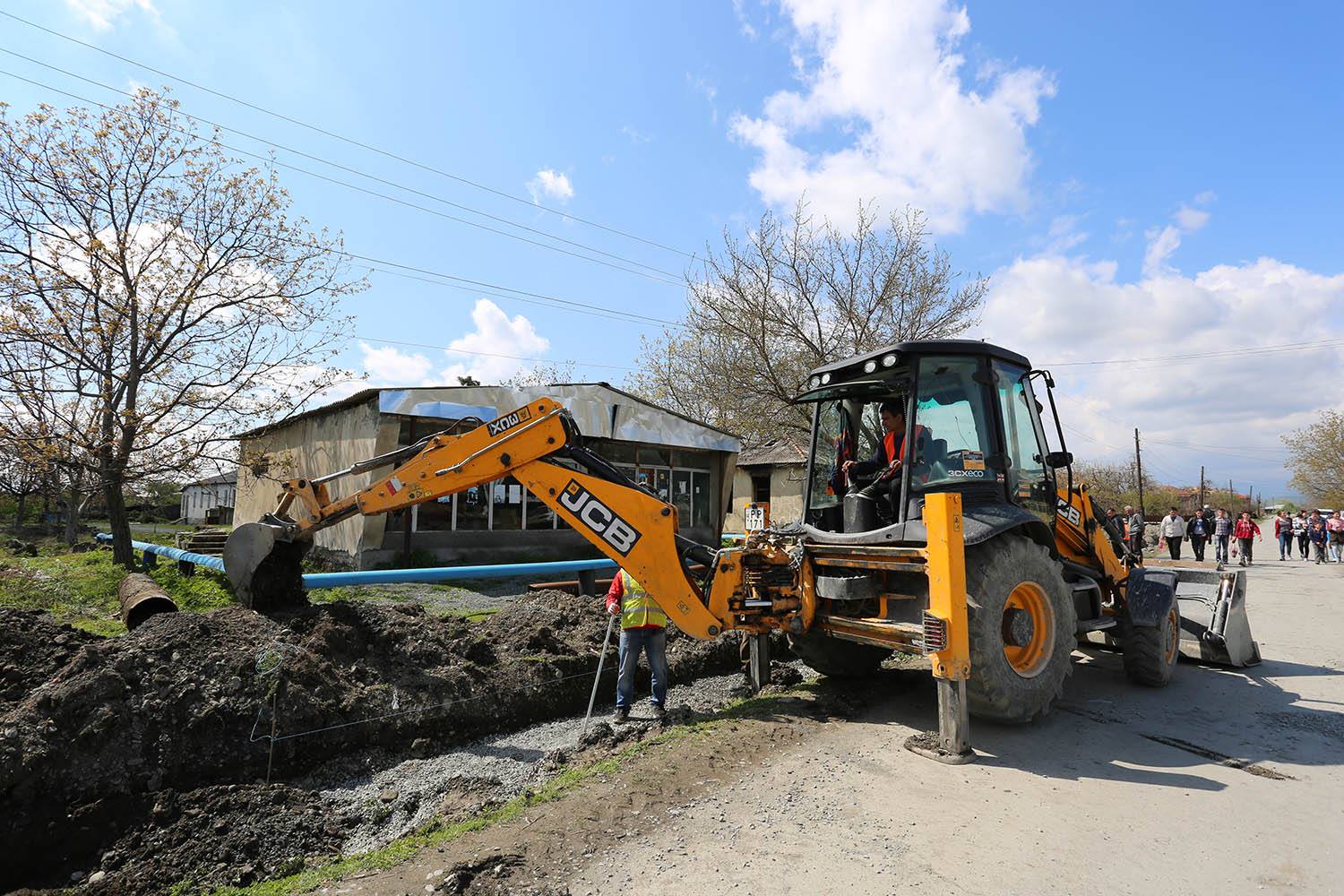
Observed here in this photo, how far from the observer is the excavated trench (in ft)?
13.1

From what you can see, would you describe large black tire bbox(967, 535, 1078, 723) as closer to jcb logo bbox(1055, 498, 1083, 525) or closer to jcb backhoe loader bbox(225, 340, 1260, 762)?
jcb backhoe loader bbox(225, 340, 1260, 762)

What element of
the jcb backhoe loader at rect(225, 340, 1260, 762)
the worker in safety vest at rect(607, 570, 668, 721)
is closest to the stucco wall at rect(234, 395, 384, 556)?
the jcb backhoe loader at rect(225, 340, 1260, 762)

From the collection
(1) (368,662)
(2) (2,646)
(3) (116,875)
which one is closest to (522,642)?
(1) (368,662)

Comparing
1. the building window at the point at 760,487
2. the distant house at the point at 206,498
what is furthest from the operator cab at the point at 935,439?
the distant house at the point at 206,498

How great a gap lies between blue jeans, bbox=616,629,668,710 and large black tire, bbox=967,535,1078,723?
2438mm

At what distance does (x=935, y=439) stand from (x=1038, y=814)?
271cm

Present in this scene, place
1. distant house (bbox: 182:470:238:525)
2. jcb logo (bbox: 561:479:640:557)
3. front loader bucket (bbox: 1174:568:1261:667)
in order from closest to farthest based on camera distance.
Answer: jcb logo (bbox: 561:479:640:557)
front loader bucket (bbox: 1174:568:1261:667)
distant house (bbox: 182:470:238:525)

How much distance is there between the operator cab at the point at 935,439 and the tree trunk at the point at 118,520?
11.3 meters

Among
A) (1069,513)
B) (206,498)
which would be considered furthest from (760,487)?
(206,498)

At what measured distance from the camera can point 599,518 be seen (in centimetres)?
550

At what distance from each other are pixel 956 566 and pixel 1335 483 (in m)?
54.1

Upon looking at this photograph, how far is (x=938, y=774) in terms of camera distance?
14.8 ft

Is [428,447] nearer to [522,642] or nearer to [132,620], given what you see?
[522,642]

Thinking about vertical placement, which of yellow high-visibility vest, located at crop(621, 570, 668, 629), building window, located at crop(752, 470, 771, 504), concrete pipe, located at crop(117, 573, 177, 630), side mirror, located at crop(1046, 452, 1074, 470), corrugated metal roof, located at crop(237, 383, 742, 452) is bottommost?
concrete pipe, located at crop(117, 573, 177, 630)
